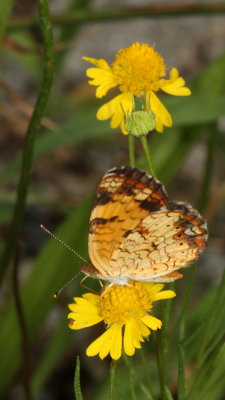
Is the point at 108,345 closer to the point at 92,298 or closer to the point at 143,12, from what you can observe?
the point at 92,298

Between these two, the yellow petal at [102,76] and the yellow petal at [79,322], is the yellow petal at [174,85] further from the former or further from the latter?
the yellow petal at [79,322]

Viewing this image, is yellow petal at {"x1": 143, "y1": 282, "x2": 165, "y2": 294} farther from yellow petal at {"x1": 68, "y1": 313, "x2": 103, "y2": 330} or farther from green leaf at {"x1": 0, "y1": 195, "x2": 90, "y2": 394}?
green leaf at {"x1": 0, "y1": 195, "x2": 90, "y2": 394}

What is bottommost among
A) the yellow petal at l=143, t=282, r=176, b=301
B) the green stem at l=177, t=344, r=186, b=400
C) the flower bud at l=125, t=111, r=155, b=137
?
the green stem at l=177, t=344, r=186, b=400

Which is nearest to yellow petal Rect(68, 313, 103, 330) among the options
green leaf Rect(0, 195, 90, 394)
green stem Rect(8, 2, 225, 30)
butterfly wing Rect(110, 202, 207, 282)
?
butterfly wing Rect(110, 202, 207, 282)

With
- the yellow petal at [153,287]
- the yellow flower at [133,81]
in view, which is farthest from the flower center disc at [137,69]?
the yellow petal at [153,287]

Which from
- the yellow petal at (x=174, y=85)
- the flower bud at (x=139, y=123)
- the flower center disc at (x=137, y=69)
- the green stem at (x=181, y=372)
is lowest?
the green stem at (x=181, y=372)

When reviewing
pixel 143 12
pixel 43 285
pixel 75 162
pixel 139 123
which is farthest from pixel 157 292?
pixel 75 162

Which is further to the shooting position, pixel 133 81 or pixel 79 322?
pixel 133 81
